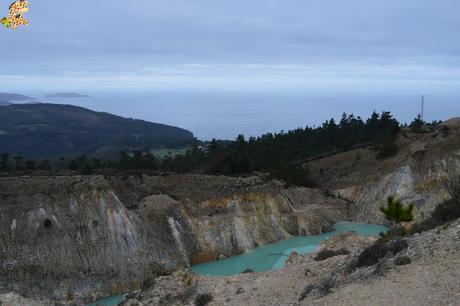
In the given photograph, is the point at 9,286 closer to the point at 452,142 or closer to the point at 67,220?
the point at 67,220

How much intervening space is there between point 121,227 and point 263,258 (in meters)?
9.53

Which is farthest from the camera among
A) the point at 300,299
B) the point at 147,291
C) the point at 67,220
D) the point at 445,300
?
the point at 67,220

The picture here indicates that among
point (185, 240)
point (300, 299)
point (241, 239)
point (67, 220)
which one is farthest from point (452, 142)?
point (300, 299)

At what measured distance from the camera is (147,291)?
23062mm

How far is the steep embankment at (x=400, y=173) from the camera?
47.9m

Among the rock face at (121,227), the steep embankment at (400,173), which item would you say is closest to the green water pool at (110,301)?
the rock face at (121,227)

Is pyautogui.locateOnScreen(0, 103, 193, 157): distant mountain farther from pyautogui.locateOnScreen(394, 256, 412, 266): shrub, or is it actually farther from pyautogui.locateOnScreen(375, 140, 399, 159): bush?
pyautogui.locateOnScreen(394, 256, 412, 266): shrub

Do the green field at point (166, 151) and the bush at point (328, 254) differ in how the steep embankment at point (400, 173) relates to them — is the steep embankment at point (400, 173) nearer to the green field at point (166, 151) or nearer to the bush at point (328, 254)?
the bush at point (328, 254)

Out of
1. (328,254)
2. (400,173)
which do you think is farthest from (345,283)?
(400,173)

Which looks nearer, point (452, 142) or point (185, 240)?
point (185, 240)

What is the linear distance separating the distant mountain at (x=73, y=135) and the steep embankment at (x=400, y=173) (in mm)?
81459

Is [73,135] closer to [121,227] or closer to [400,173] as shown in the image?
[400,173]

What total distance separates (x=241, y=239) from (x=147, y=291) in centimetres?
1676

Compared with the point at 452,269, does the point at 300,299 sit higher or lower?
lower
